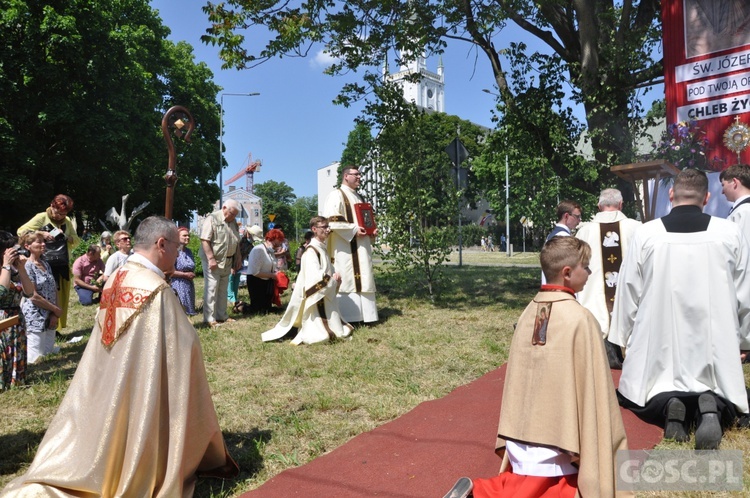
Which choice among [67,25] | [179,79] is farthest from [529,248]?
[67,25]

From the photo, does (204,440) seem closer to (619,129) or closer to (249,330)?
(249,330)

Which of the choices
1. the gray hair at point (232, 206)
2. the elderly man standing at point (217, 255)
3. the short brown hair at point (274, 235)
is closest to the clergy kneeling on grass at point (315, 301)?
the elderly man standing at point (217, 255)

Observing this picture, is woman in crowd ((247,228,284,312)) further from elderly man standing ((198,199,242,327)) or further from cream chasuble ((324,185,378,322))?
cream chasuble ((324,185,378,322))

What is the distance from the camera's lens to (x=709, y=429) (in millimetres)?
4098

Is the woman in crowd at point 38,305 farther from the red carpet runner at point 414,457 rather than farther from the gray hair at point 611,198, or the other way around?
the gray hair at point 611,198

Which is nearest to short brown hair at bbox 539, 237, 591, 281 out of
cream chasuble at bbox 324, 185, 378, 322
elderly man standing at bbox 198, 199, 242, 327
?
cream chasuble at bbox 324, 185, 378, 322

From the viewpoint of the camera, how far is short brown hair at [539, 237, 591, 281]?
3246mm

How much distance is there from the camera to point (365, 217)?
9250 mm

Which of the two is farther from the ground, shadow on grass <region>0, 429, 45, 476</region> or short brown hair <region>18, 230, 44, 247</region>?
short brown hair <region>18, 230, 44, 247</region>

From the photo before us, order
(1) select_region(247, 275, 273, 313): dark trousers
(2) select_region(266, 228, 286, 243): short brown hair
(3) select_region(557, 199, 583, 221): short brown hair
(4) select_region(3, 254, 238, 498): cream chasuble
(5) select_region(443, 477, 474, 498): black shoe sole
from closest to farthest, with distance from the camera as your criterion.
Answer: (5) select_region(443, 477, 474, 498): black shoe sole
(4) select_region(3, 254, 238, 498): cream chasuble
(3) select_region(557, 199, 583, 221): short brown hair
(1) select_region(247, 275, 273, 313): dark trousers
(2) select_region(266, 228, 286, 243): short brown hair

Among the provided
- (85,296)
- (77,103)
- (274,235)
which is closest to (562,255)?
(274,235)

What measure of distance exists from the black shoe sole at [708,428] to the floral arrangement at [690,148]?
454 cm

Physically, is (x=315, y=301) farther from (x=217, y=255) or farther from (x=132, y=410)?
(x=132, y=410)

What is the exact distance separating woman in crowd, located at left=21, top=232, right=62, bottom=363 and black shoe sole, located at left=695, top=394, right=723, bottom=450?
6.58 meters
